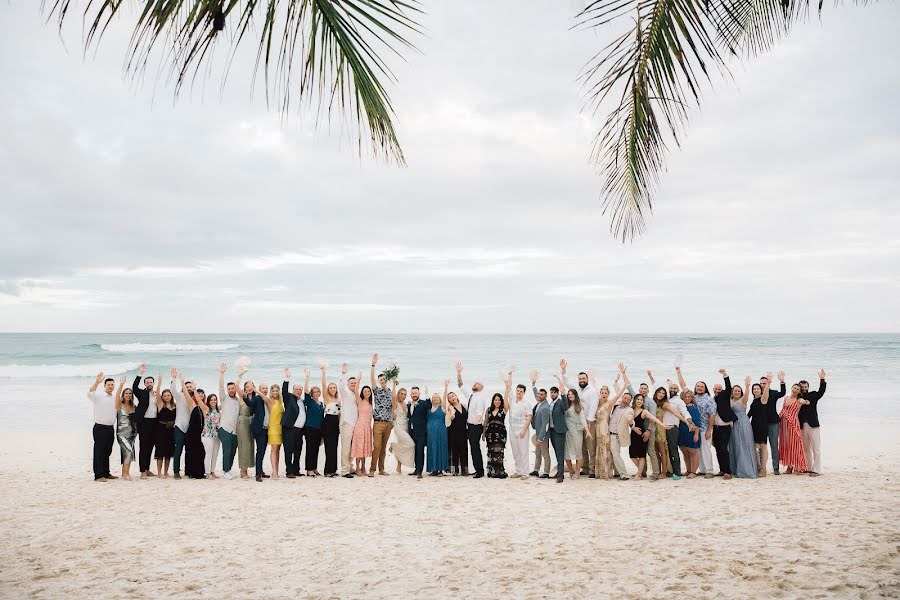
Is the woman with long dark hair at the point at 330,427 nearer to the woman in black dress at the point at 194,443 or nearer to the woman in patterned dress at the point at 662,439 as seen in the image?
the woman in black dress at the point at 194,443

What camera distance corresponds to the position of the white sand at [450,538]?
16.5 feet

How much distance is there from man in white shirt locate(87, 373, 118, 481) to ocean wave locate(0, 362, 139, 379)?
2666cm

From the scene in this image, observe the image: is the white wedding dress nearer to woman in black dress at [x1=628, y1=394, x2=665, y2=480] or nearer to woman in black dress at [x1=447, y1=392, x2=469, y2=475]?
woman in black dress at [x1=447, y1=392, x2=469, y2=475]

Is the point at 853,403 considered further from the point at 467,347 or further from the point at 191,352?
the point at 191,352

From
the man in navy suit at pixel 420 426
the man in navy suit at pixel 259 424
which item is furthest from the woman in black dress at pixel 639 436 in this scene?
the man in navy suit at pixel 259 424

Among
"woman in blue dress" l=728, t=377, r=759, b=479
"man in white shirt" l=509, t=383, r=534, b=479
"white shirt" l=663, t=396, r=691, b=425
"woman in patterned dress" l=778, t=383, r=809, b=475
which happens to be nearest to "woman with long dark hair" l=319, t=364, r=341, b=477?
"man in white shirt" l=509, t=383, r=534, b=479

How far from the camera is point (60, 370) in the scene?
36156mm

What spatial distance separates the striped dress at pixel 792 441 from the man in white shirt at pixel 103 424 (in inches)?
426

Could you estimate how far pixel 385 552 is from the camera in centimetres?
597

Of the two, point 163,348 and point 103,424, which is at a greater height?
point 163,348

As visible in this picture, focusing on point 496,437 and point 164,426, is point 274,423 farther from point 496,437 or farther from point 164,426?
point 496,437

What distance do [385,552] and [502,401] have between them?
4265 millimetres

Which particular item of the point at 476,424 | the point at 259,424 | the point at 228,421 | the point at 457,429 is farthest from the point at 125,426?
the point at 476,424

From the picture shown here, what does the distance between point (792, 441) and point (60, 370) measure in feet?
130
